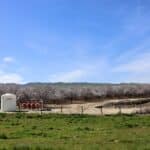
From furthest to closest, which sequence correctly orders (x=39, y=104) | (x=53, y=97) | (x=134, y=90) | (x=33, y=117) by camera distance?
(x=134, y=90)
(x=53, y=97)
(x=39, y=104)
(x=33, y=117)

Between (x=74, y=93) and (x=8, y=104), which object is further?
(x=74, y=93)

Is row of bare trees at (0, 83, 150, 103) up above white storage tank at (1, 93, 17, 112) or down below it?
above

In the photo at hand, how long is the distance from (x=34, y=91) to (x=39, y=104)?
158 feet

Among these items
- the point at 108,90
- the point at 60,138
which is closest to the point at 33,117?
the point at 60,138

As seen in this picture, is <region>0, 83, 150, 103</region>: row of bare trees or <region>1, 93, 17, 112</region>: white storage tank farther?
<region>0, 83, 150, 103</region>: row of bare trees

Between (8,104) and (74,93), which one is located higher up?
(74,93)

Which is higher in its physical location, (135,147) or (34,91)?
(34,91)

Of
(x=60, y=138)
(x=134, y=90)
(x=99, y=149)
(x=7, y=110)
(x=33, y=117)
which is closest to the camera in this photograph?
(x=99, y=149)

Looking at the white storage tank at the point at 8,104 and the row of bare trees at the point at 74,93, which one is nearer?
the white storage tank at the point at 8,104

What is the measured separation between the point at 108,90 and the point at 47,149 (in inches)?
4252

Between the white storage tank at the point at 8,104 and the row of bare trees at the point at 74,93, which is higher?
the row of bare trees at the point at 74,93

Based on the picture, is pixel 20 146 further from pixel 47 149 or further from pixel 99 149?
pixel 99 149

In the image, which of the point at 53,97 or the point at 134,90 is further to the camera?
the point at 134,90

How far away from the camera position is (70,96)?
114m
